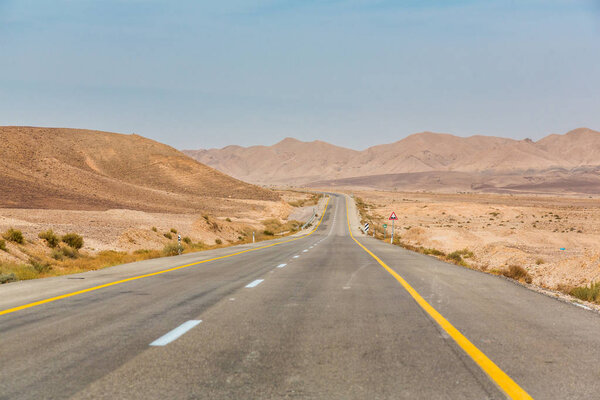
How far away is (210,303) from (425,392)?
527cm

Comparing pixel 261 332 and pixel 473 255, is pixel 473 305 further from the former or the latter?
pixel 473 255

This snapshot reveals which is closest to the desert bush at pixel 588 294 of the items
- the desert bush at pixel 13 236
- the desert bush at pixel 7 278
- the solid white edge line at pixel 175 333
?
the solid white edge line at pixel 175 333

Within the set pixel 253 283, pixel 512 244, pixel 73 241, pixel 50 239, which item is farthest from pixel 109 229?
pixel 253 283

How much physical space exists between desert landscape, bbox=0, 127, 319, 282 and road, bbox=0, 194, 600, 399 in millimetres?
7212

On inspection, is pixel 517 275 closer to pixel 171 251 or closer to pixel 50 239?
pixel 171 251

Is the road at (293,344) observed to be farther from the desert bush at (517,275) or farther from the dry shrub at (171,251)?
the dry shrub at (171,251)

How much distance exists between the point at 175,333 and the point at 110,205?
2857 inches

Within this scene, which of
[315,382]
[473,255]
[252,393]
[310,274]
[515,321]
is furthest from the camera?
[473,255]

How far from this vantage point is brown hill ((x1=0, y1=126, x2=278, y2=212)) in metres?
75.7

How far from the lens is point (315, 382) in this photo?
4.48m

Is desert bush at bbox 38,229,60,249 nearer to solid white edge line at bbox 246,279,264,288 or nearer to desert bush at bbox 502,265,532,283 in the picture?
solid white edge line at bbox 246,279,264,288

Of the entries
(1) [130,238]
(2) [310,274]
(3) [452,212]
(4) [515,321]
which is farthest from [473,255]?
(3) [452,212]

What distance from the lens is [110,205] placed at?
243ft

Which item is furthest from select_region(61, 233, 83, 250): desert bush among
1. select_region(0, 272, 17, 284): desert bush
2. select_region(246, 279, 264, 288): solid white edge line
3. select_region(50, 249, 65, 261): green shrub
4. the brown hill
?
the brown hill
